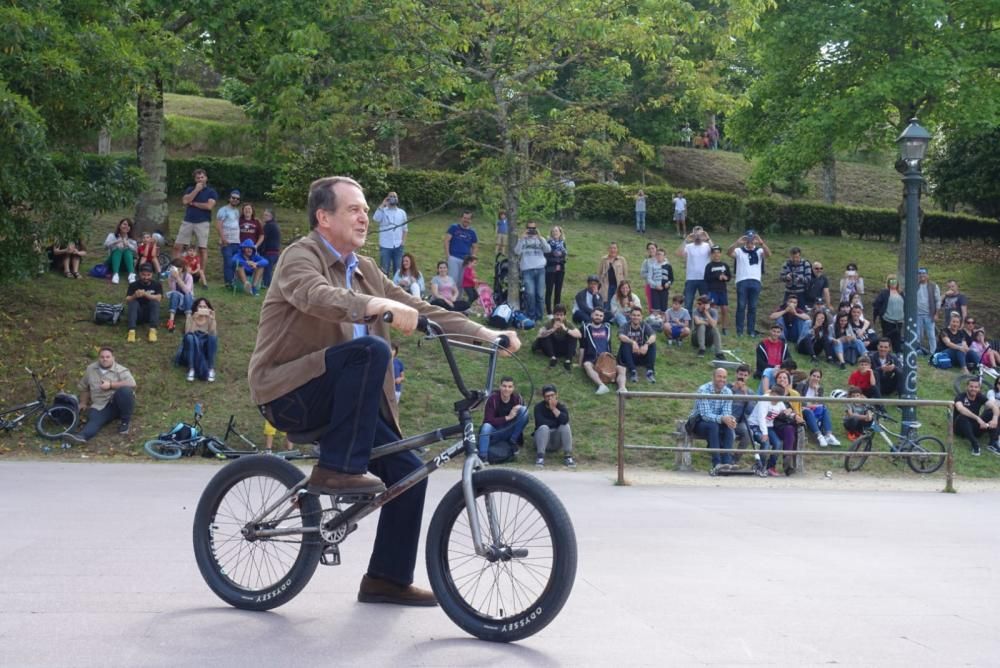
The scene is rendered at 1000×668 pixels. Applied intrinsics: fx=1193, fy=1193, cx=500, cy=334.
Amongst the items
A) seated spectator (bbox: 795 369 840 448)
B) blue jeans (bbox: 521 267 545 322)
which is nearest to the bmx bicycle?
seated spectator (bbox: 795 369 840 448)

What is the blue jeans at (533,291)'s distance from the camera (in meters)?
22.7

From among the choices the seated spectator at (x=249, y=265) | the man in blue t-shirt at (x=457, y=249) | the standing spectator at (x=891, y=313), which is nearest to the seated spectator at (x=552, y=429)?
the man in blue t-shirt at (x=457, y=249)

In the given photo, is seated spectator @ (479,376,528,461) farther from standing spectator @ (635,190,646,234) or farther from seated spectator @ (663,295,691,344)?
standing spectator @ (635,190,646,234)

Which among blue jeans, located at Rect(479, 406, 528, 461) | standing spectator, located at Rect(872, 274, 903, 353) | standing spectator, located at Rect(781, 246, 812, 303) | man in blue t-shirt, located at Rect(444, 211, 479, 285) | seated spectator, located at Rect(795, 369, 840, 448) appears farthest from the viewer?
standing spectator, located at Rect(872, 274, 903, 353)

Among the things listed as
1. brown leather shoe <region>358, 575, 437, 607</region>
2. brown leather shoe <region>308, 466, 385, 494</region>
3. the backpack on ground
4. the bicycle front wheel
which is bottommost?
the bicycle front wheel

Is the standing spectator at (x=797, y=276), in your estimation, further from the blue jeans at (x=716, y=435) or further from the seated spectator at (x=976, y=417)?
the blue jeans at (x=716, y=435)

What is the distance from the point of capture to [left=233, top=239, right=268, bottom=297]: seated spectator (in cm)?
2319

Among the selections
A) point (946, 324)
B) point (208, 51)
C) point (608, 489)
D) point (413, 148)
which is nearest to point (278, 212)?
point (208, 51)

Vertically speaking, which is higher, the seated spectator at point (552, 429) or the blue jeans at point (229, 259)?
the blue jeans at point (229, 259)

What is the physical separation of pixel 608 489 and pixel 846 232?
3025 centimetres

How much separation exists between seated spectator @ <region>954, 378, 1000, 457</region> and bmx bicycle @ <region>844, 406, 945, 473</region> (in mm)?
1743

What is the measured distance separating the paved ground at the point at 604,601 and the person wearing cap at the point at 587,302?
1075cm

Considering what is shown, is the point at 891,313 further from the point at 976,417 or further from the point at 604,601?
the point at 604,601

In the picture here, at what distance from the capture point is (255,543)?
19.1 ft
